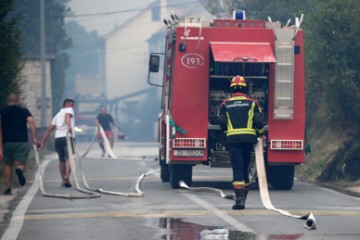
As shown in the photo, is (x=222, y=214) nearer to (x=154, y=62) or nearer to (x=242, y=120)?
(x=242, y=120)

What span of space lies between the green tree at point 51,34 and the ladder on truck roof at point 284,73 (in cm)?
3025

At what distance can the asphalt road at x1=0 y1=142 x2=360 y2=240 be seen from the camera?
12.2 meters

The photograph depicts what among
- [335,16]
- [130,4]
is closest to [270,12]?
[335,16]

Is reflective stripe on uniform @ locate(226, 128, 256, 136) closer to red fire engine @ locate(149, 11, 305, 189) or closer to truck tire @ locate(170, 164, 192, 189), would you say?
red fire engine @ locate(149, 11, 305, 189)

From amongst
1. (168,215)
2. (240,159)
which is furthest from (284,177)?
(168,215)

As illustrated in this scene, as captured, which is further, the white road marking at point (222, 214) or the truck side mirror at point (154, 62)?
the truck side mirror at point (154, 62)

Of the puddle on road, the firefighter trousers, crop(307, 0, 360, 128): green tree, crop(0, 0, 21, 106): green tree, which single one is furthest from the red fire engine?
the puddle on road

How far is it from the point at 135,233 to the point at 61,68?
45037 millimetres

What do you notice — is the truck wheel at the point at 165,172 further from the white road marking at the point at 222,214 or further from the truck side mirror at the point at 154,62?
the white road marking at the point at 222,214

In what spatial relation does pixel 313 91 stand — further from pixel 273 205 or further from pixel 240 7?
pixel 273 205

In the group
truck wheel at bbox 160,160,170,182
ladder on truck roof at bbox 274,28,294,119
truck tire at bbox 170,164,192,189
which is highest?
ladder on truck roof at bbox 274,28,294,119

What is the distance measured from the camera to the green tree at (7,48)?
19734mm

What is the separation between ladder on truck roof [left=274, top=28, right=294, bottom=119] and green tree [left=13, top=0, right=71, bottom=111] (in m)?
30.2

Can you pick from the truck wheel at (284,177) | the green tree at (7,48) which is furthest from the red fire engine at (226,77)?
the green tree at (7,48)
